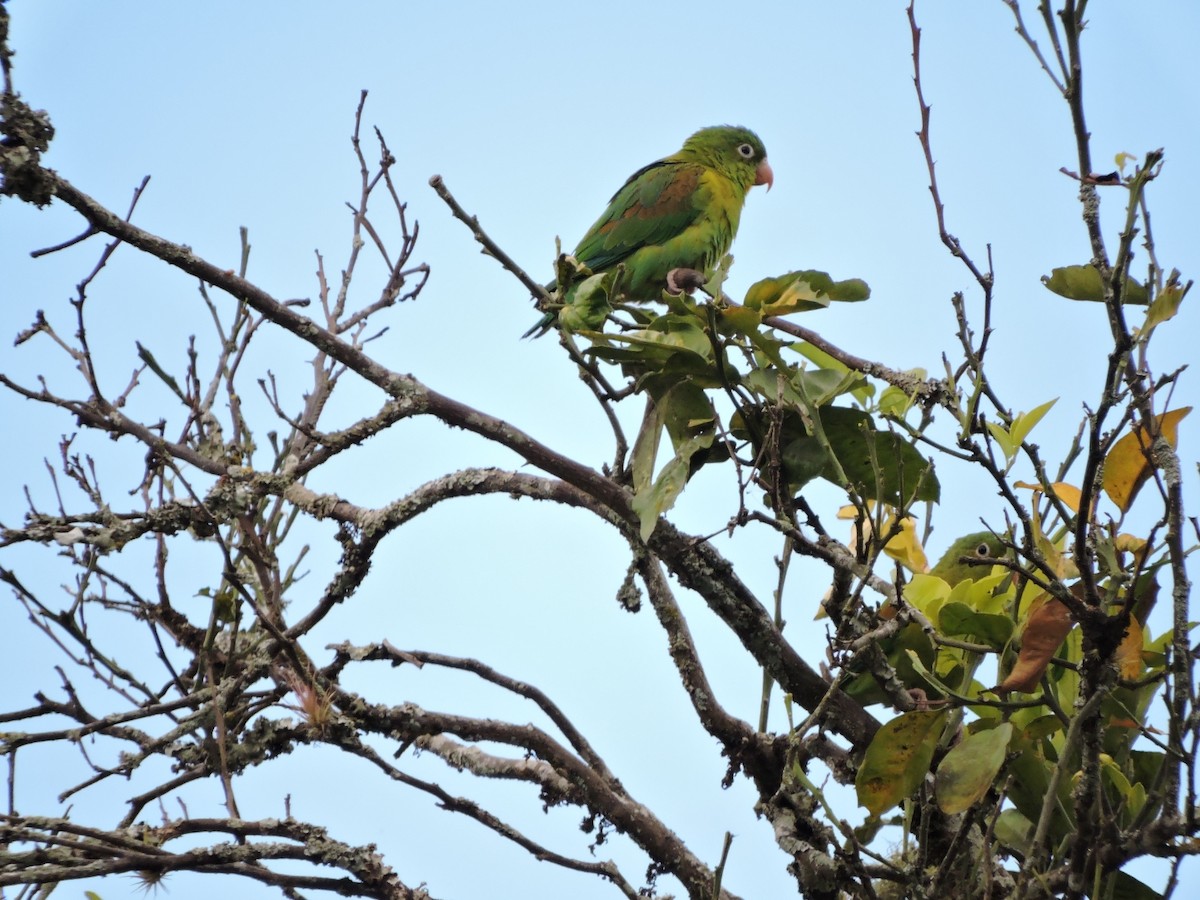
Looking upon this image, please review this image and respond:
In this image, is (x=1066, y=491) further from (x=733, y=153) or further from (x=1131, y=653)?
(x=733, y=153)

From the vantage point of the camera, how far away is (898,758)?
1809 mm

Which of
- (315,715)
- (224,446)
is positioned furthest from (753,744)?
(224,446)

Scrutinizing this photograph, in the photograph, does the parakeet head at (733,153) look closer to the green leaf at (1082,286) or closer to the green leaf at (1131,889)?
the green leaf at (1082,286)

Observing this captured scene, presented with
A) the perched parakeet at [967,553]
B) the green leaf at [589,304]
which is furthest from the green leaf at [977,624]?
the green leaf at [589,304]

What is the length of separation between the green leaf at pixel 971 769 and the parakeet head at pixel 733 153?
13.0 ft

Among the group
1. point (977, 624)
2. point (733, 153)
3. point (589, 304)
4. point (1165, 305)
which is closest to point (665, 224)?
point (733, 153)

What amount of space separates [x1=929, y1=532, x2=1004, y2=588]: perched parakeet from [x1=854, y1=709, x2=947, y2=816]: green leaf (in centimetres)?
92

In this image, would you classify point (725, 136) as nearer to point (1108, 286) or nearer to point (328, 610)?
point (328, 610)

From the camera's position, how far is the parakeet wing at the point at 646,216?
4.74 meters

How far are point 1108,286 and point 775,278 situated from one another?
0.63 meters

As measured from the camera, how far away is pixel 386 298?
3566 millimetres

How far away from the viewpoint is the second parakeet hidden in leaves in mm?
4676

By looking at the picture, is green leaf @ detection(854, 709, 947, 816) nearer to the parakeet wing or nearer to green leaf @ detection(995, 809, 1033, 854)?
green leaf @ detection(995, 809, 1033, 854)

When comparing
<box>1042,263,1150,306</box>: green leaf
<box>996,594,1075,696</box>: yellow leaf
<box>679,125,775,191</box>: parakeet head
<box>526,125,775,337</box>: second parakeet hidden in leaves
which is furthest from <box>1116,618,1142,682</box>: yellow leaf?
<box>679,125,775,191</box>: parakeet head
